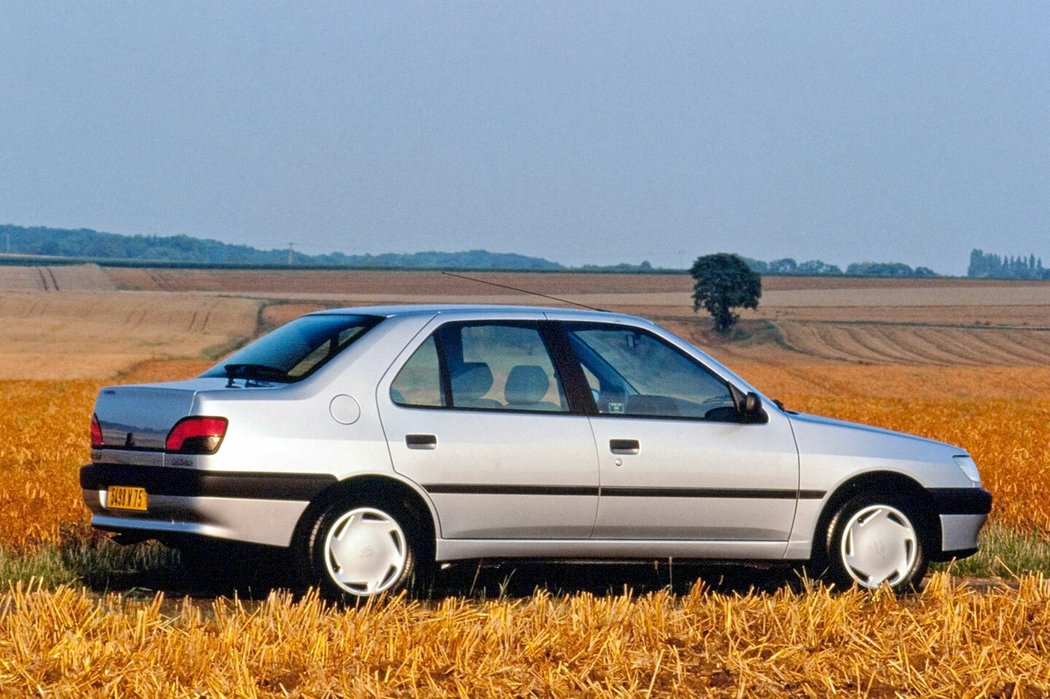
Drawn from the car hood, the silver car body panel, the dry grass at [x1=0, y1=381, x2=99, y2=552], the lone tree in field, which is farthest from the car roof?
the lone tree in field

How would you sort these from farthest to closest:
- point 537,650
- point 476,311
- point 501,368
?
point 476,311, point 501,368, point 537,650

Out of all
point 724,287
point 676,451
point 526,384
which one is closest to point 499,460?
point 526,384

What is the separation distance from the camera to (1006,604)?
711 centimetres

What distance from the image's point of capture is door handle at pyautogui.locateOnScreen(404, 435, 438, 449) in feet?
25.0

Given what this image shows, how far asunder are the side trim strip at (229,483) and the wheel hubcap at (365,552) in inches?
8.6

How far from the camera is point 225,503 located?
7254 millimetres

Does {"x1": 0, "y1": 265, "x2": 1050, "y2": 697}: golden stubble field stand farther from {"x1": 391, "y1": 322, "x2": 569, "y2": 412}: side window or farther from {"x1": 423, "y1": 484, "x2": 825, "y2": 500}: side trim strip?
{"x1": 391, "y1": 322, "x2": 569, "y2": 412}: side window

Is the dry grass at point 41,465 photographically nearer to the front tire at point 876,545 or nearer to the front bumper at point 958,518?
the front tire at point 876,545

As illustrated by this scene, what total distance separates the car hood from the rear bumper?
2.49m

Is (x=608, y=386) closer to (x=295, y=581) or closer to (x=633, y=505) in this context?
(x=633, y=505)

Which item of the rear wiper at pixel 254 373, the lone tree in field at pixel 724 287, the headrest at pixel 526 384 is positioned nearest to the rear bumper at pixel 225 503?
the rear wiper at pixel 254 373

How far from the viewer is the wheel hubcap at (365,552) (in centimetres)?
745

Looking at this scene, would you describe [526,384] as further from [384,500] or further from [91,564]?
[91,564]

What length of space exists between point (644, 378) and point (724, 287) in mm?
86933
